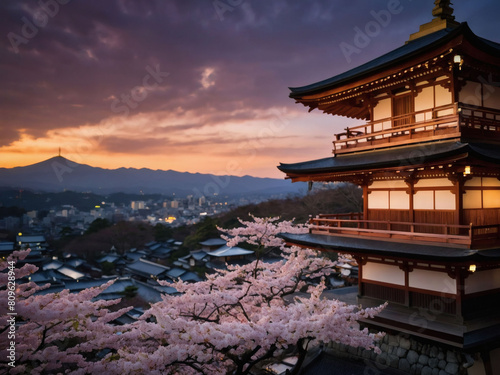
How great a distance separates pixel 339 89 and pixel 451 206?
522 cm

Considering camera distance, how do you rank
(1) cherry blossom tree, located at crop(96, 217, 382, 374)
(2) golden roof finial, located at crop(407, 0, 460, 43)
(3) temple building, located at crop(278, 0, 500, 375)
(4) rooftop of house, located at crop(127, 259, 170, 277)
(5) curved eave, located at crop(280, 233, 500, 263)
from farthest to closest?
(4) rooftop of house, located at crop(127, 259, 170, 277) → (2) golden roof finial, located at crop(407, 0, 460, 43) → (3) temple building, located at crop(278, 0, 500, 375) → (5) curved eave, located at crop(280, 233, 500, 263) → (1) cherry blossom tree, located at crop(96, 217, 382, 374)

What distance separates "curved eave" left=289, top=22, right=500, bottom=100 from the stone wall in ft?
25.3

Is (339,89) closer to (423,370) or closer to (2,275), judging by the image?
(423,370)

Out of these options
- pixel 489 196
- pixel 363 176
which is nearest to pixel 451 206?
pixel 489 196

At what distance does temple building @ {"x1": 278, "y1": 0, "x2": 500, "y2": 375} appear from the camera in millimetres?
8406

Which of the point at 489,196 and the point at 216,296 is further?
the point at 489,196

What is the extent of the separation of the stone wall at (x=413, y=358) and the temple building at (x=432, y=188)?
48 cm

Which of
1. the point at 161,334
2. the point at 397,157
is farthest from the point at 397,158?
the point at 161,334

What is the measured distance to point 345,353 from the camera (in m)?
10.7

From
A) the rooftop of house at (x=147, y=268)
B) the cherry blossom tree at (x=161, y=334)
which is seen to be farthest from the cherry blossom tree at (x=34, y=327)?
the rooftop of house at (x=147, y=268)

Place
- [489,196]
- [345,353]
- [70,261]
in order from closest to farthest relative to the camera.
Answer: [489,196]
[345,353]
[70,261]

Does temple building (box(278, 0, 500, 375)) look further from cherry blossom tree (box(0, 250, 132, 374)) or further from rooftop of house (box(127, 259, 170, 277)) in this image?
rooftop of house (box(127, 259, 170, 277))

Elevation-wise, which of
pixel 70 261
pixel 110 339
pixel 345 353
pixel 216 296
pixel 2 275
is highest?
pixel 2 275

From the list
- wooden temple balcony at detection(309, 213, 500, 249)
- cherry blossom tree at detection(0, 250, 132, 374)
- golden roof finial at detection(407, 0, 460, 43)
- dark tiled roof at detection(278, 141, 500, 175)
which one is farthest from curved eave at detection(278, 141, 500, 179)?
cherry blossom tree at detection(0, 250, 132, 374)
